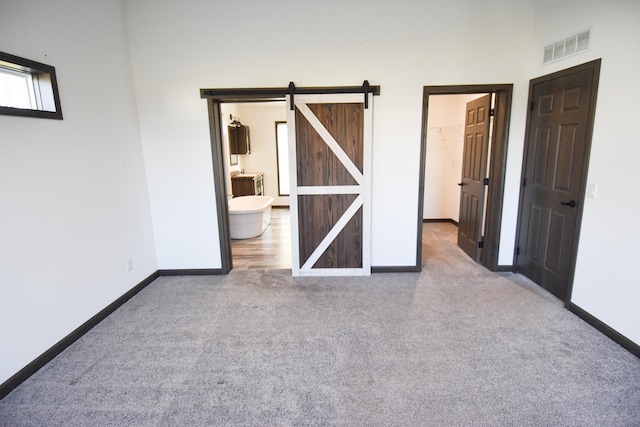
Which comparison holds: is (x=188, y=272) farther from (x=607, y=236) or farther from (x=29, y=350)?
(x=607, y=236)

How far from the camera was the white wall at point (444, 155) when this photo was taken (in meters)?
5.83

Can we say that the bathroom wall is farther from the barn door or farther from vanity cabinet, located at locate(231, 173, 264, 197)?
the barn door

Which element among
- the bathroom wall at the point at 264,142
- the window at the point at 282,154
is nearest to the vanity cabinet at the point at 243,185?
the bathroom wall at the point at 264,142

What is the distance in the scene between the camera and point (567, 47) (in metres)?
2.89

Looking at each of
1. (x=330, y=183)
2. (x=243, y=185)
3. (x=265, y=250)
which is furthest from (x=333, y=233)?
(x=243, y=185)

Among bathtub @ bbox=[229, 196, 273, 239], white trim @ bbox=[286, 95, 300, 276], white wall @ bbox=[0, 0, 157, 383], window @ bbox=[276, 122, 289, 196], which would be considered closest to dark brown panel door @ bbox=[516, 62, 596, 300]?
white trim @ bbox=[286, 95, 300, 276]

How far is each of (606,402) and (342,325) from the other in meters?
1.68

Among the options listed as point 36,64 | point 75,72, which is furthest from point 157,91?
point 36,64

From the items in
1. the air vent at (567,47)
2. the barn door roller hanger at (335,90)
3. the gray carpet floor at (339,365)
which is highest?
the air vent at (567,47)

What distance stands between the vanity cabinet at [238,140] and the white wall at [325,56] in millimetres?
3583

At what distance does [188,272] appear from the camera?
12.7ft

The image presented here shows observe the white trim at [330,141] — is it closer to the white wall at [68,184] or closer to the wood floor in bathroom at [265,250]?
the wood floor in bathroom at [265,250]

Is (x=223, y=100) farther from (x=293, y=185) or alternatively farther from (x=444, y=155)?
(x=444, y=155)

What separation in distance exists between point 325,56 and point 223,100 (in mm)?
1185
